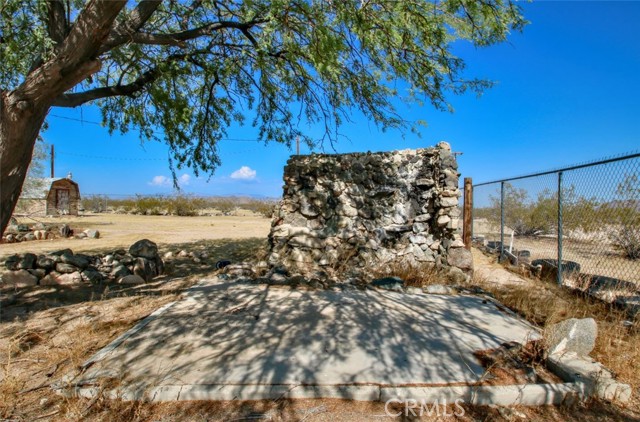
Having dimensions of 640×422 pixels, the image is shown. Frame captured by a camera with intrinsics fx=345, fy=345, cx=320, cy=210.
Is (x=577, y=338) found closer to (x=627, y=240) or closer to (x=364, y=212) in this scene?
(x=627, y=240)

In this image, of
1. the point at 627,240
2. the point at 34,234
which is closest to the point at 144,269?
the point at 627,240

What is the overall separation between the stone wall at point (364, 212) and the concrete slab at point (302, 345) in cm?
218

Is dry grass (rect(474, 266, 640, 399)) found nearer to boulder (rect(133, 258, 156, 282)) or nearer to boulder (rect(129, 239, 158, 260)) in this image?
boulder (rect(133, 258, 156, 282))

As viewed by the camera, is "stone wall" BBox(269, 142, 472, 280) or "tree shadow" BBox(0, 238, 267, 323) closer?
"tree shadow" BBox(0, 238, 267, 323)

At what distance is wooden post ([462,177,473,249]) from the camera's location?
28.6ft

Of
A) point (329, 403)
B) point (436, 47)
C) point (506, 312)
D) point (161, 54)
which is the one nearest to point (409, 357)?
point (329, 403)

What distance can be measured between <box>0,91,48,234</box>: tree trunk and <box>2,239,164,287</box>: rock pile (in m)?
2.41

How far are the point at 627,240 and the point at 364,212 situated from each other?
4415 millimetres

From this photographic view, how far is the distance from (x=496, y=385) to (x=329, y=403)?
138cm

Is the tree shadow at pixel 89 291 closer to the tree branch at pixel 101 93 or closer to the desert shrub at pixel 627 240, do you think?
the tree branch at pixel 101 93

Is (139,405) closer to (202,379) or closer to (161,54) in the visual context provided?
(202,379)

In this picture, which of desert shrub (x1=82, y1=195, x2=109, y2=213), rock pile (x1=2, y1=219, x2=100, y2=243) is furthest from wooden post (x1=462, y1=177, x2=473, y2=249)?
desert shrub (x1=82, y1=195, x2=109, y2=213)

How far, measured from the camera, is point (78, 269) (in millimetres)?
6523

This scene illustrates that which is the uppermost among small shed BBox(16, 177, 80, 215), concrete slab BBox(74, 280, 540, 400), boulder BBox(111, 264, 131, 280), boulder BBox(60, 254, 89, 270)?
small shed BBox(16, 177, 80, 215)
